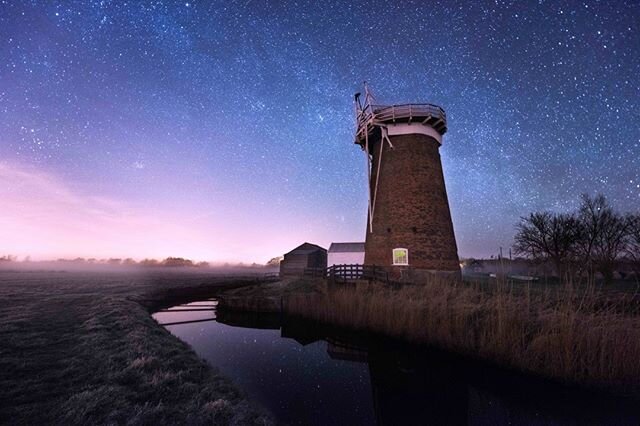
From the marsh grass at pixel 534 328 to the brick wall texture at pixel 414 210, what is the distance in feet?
24.8

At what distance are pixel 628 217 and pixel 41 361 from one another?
49701mm

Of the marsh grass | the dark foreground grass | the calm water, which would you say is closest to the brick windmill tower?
the marsh grass

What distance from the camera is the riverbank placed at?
25.0 feet

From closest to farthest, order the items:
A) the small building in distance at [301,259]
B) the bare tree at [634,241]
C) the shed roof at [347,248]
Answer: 1. the bare tree at [634,241]
2. the small building in distance at [301,259]
3. the shed roof at [347,248]

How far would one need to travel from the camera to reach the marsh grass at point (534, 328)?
7617 millimetres

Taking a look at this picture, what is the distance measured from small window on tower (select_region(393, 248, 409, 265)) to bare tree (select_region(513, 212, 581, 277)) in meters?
21.5

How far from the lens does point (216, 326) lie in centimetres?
1645

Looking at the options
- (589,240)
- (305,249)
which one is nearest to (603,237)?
(589,240)

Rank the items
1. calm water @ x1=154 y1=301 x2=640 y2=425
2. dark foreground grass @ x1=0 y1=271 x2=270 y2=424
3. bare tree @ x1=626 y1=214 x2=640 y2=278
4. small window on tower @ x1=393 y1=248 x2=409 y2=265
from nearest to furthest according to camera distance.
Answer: dark foreground grass @ x1=0 y1=271 x2=270 y2=424 < calm water @ x1=154 y1=301 x2=640 y2=425 < small window on tower @ x1=393 y1=248 x2=409 y2=265 < bare tree @ x1=626 y1=214 x2=640 y2=278

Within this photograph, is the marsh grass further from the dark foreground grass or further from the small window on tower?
the dark foreground grass

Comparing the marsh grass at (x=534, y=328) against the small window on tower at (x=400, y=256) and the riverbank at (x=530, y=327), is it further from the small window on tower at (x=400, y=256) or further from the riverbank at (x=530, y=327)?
the small window on tower at (x=400, y=256)

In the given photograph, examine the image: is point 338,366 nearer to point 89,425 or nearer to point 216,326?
point 89,425

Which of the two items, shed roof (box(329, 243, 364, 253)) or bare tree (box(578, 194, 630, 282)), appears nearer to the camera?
bare tree (box(578, 194, 630, 282))

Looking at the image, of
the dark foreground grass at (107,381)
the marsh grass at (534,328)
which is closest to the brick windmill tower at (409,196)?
the marsh grass at (534,328)
